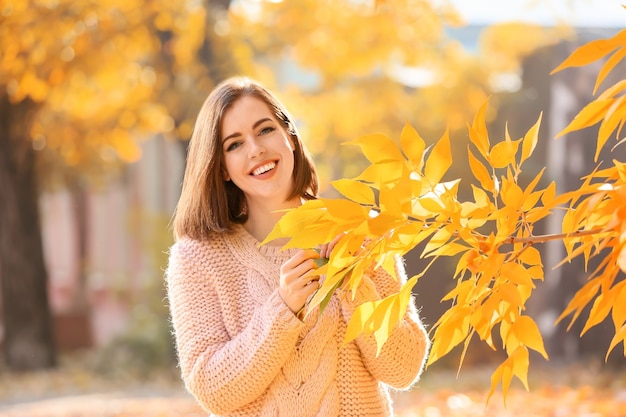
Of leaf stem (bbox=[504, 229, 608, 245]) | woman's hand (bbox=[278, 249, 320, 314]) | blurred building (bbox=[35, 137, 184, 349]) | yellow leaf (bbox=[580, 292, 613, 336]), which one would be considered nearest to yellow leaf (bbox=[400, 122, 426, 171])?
leaf stem (bbox=[504, 229, 608, 245])

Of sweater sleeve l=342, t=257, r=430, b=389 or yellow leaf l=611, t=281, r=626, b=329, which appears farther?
sweater sleeve l=342, t=257, r=430, b=389

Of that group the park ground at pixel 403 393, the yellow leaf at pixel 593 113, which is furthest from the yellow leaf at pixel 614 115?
the park ground at pixel 403 393

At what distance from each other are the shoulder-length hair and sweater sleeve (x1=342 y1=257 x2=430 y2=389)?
0.25m

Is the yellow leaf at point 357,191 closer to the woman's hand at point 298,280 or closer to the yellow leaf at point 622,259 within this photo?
the yellow leaf at point 622,259

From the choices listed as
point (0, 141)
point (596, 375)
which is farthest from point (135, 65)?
point (596, 375)

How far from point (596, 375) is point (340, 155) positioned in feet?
8.48

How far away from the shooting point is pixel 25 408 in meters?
5.46

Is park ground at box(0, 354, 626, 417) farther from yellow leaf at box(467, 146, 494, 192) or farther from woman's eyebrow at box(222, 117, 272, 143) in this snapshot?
yellow leaf at box(467, 146, 494, 192)

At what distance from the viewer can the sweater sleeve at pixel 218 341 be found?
1.59m

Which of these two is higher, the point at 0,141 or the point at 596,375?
the point at 0,141

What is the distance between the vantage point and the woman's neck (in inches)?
71.3

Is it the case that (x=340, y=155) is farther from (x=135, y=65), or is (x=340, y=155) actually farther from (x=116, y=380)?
(x=116, y=380)

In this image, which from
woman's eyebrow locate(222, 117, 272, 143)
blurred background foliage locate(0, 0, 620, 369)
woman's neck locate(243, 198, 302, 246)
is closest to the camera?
woman's eyebrow locate(222, 117, 272, 143)

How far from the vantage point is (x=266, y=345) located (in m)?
1.59
